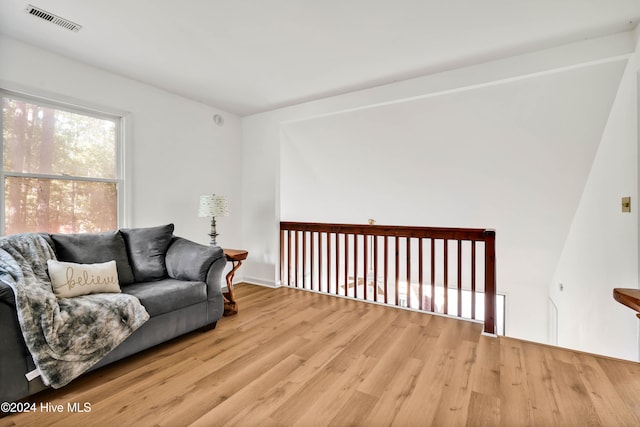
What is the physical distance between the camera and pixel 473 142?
3.49 m

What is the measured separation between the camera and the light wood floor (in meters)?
1.58

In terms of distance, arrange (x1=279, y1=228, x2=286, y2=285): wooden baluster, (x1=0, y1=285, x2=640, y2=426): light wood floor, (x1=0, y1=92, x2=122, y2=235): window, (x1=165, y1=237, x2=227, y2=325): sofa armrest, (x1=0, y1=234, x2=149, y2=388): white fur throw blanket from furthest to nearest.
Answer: (x1=279, y1=228, x2=286, y2=285): wooden baluster → (x1=165, y1=237, x2=227, y2=325): sofa armrest → (x1=0, y1=92, x2=122, y2=235): window → (x1=0, y1=234, x2=149, y2=388): white fur throw blanket → (x1=0, y1=285, x2=640, y2=426): light wood floor

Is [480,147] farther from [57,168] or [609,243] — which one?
[57,168]

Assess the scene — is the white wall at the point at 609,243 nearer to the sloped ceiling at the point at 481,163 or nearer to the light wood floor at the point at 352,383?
the sloped ceiling at the point at 481,163

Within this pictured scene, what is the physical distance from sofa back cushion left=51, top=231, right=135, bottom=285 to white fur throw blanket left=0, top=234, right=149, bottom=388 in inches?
7.3

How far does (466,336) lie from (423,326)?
1.19 ft

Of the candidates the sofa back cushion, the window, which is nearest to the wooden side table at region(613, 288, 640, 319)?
the sofa back cushion

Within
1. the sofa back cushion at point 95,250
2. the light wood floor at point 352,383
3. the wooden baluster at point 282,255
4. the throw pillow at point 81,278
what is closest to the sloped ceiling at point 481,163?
the wooden baluster at point 282,255

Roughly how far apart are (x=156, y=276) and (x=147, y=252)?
0.81 ft

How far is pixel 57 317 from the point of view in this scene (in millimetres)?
1760

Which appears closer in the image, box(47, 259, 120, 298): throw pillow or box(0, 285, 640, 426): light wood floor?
box(0, 285, 640, 426): light wood floor

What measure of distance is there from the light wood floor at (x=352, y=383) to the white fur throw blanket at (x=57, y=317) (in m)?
0.21

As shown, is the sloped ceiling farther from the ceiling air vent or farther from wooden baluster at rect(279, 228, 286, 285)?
the ceiling air vent

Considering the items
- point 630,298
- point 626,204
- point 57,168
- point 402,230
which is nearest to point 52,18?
point 57,168
